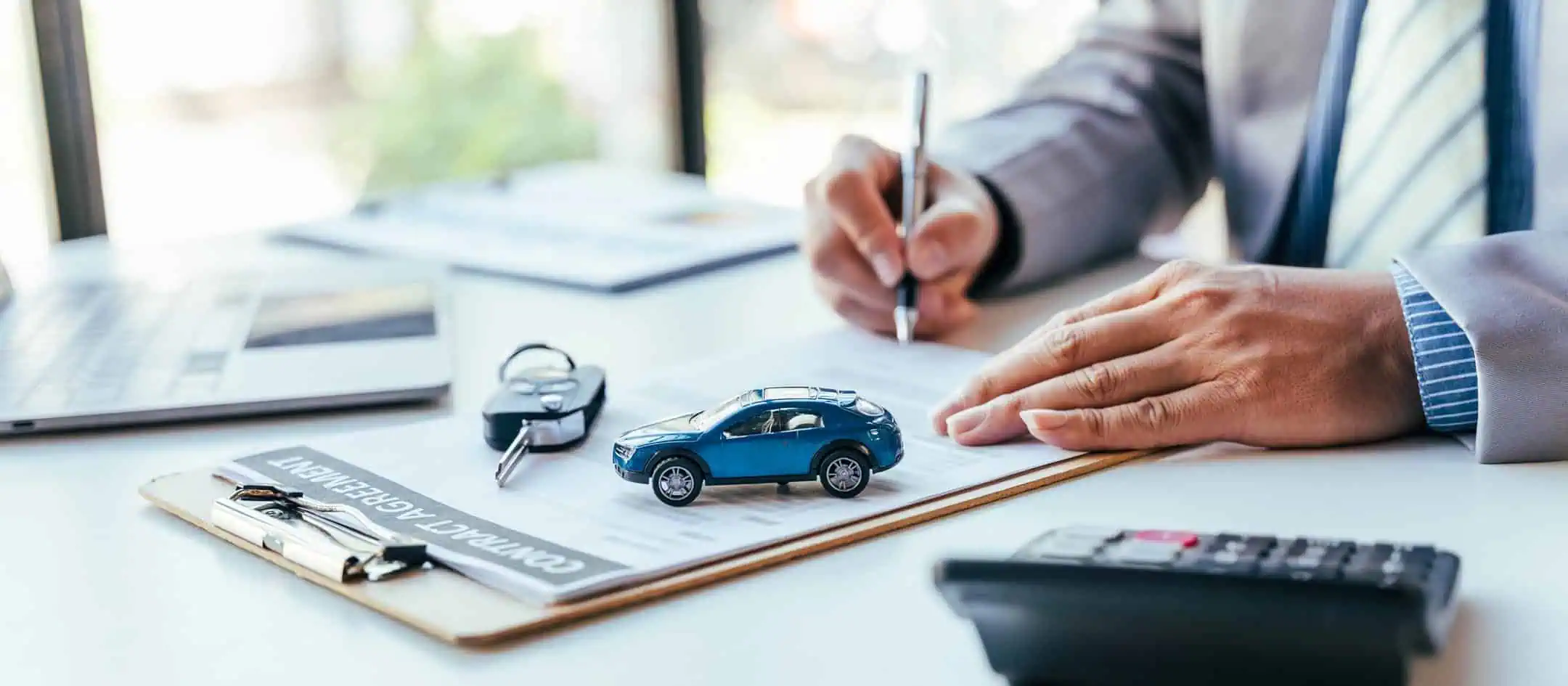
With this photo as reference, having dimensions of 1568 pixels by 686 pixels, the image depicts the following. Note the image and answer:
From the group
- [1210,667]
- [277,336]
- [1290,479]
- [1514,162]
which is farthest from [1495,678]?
[277,336]

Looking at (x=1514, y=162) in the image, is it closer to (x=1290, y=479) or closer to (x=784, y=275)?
(x=1290, y=479)

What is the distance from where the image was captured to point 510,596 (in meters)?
0.58

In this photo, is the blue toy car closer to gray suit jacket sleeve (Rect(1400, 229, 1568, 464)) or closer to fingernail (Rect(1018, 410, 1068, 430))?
fingernail (Rect(1018, 410, 1068, 430))

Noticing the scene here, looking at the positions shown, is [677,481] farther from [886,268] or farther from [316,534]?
[886,268]

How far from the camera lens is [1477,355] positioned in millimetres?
715

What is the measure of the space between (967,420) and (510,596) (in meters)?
0.28

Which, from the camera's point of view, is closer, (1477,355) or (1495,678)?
(1495,678)

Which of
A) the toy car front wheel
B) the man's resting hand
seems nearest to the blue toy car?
the toy car front wheel

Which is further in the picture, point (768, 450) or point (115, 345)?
point (115, 345)

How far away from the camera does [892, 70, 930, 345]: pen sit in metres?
1.01

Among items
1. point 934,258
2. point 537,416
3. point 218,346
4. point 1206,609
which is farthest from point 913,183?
point 1206,609

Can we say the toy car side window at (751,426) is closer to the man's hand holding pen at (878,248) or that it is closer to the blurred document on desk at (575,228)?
the man's hand holding pen at (878,248)

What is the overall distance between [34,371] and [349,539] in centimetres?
44

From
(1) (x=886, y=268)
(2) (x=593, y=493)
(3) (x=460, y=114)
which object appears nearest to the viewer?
(2) (x=593, y=493)
